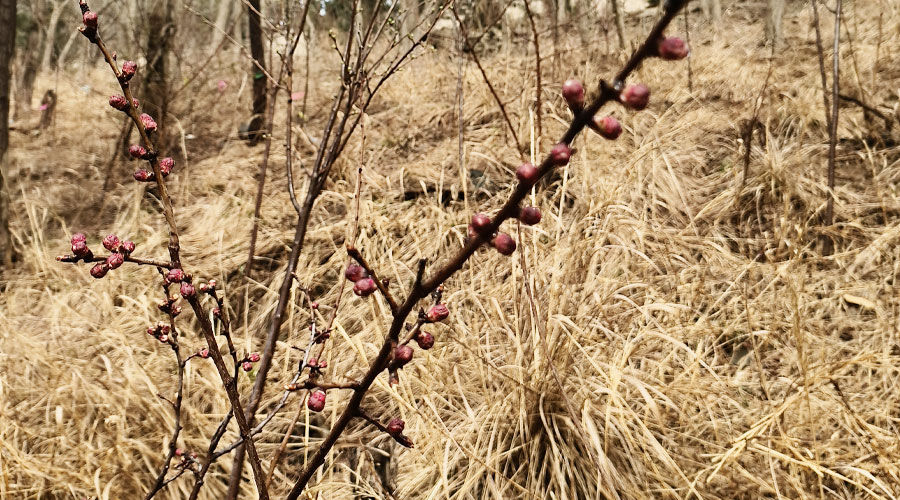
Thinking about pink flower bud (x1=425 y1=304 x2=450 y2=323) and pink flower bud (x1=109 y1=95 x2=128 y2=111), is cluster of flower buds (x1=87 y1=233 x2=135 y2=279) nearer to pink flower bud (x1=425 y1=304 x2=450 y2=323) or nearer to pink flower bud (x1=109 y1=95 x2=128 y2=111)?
pink flower bud (x1=109 y1=95 x2=128 y2=111)

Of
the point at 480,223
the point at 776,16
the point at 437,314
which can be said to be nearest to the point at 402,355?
the point at 437,314

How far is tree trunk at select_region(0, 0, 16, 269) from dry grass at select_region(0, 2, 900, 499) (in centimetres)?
15

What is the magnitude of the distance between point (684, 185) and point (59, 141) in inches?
176

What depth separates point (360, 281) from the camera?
61 cm

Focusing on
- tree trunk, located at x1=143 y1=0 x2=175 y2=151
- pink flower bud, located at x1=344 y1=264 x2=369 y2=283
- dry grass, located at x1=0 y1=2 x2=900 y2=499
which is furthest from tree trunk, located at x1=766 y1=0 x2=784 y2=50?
pink flower bud, located at x1=344 y1=264 x2=369 y2=283

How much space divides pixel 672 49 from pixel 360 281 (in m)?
0.36

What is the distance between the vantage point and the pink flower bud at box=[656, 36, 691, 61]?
39 centimetres

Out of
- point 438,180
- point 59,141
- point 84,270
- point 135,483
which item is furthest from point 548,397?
point 59,141

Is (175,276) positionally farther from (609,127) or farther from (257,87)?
(257,87)

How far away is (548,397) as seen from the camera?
160 centimetres

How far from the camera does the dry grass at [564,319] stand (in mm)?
1532

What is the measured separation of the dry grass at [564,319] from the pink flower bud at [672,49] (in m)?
1.09

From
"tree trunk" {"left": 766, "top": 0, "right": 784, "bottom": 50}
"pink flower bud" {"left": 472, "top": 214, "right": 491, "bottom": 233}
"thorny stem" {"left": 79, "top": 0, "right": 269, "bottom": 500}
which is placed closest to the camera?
"pink flower bud" {"left": 472, "top": 214, "right": 491, "bottom": 233}

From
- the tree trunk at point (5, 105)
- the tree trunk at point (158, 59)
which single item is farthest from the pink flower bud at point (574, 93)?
the tree trunk at point (158, 59)
